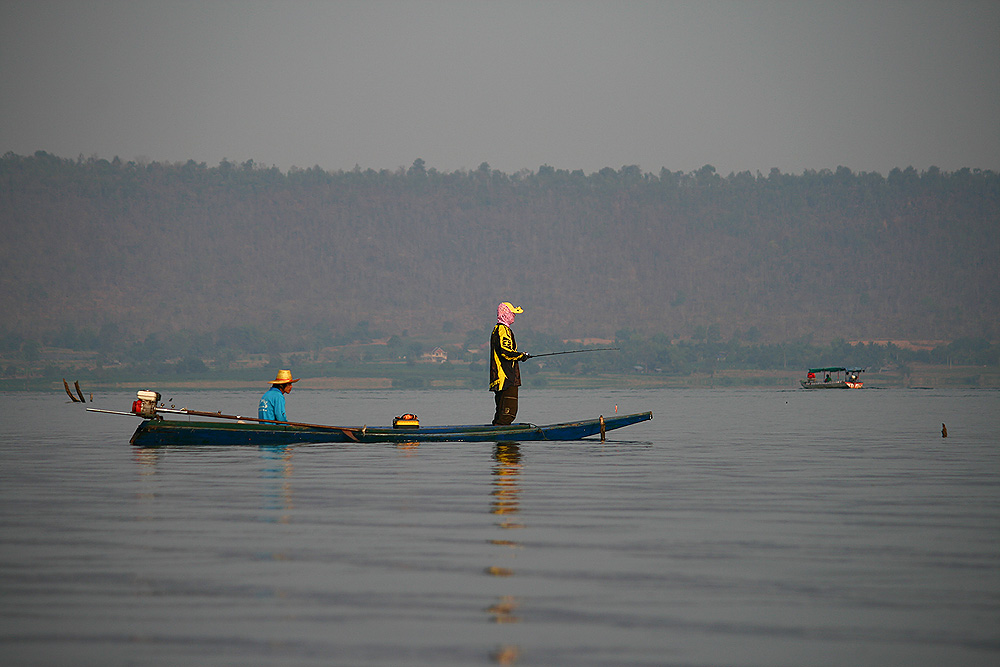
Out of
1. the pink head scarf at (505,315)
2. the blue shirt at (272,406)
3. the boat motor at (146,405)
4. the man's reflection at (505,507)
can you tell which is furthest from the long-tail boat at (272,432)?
the pink head scarf at (505,315)

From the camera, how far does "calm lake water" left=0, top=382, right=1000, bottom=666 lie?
9406 millimetres

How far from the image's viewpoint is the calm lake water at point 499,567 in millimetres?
9406

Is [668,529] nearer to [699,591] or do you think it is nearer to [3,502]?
[699,591]

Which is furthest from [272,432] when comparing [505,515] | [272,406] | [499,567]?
[499,567]

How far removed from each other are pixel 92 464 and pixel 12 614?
58.5 feet

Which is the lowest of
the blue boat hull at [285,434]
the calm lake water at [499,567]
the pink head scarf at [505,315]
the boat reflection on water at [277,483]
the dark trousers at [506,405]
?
the calm lake water at [499,567]

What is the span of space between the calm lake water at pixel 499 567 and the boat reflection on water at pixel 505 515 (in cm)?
4

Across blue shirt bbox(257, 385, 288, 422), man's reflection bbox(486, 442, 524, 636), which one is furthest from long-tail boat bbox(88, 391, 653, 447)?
man's reflection bbox(486, 442, 524, 636)

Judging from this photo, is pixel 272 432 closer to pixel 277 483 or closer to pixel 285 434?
pixel 285 434

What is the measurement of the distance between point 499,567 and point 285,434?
18.7 m

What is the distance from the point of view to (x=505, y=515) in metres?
17.0

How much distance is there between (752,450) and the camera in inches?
1320

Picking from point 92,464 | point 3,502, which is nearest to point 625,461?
point 92,464

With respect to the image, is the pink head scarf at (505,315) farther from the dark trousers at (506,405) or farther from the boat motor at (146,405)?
the boat motor at (146,405)
